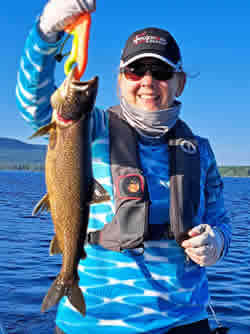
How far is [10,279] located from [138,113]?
969 centimetres

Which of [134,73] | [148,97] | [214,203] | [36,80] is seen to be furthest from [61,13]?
[214,203]

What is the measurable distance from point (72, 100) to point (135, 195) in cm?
93

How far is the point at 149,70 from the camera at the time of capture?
147 inches

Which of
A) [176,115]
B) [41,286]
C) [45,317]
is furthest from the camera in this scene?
[41,286]

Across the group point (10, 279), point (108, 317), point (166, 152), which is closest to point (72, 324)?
point (108, 317)

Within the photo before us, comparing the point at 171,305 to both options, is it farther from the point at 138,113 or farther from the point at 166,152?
the point at 138,113

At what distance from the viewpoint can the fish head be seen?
9.78 ft

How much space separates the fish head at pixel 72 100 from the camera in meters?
2.98

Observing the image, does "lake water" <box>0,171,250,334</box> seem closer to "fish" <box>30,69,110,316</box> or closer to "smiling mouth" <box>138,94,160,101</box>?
"fish" <box>30,69,110,316</box>

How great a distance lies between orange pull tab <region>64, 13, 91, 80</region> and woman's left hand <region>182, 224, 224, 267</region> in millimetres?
1537

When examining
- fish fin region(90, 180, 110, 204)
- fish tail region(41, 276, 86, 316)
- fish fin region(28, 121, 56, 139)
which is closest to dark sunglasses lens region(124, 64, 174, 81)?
fish fin region(28, 121, 56, 139)

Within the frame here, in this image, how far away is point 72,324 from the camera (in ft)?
11.2

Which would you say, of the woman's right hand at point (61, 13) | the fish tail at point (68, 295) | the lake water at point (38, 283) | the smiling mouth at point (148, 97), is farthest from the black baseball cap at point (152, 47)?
the lake water at point (38, 283)

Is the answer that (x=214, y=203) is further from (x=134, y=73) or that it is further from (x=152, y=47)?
(x=152, y=47)
